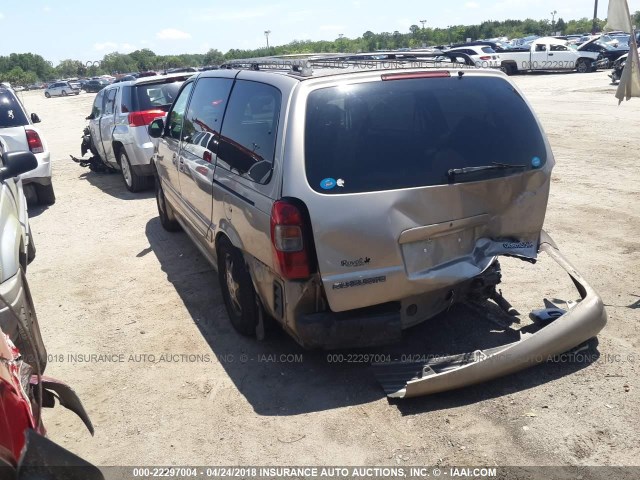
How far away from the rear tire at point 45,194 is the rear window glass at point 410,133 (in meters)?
7.54

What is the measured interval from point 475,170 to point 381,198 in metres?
0.71

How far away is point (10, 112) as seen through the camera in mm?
9086

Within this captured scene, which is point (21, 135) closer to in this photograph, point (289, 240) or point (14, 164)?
point (14, 164)

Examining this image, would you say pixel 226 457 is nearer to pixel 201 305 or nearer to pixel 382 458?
pixel 382 458

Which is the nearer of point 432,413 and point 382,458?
point 382,458

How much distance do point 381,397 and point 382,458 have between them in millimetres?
591

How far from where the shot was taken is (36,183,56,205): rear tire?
9.87 meters

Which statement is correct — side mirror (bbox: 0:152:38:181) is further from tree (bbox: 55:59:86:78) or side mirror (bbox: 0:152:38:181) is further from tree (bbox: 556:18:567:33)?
tree (bbox: 55:59:86:78)

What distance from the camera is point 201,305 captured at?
5496 millimetres

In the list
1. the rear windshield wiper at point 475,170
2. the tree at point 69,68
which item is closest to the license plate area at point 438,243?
the rear windshield wiper at point 475,170

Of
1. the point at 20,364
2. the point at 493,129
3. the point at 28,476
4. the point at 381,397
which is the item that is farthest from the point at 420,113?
the point at 28,476

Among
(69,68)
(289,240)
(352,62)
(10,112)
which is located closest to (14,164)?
(289,240)

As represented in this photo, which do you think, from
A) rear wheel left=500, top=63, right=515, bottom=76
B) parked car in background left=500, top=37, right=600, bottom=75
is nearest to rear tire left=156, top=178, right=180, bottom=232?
parked car in background left=500, top=37, right=600, bottom=75

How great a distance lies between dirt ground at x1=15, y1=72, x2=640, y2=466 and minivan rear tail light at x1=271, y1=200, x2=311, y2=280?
2.86 ft
